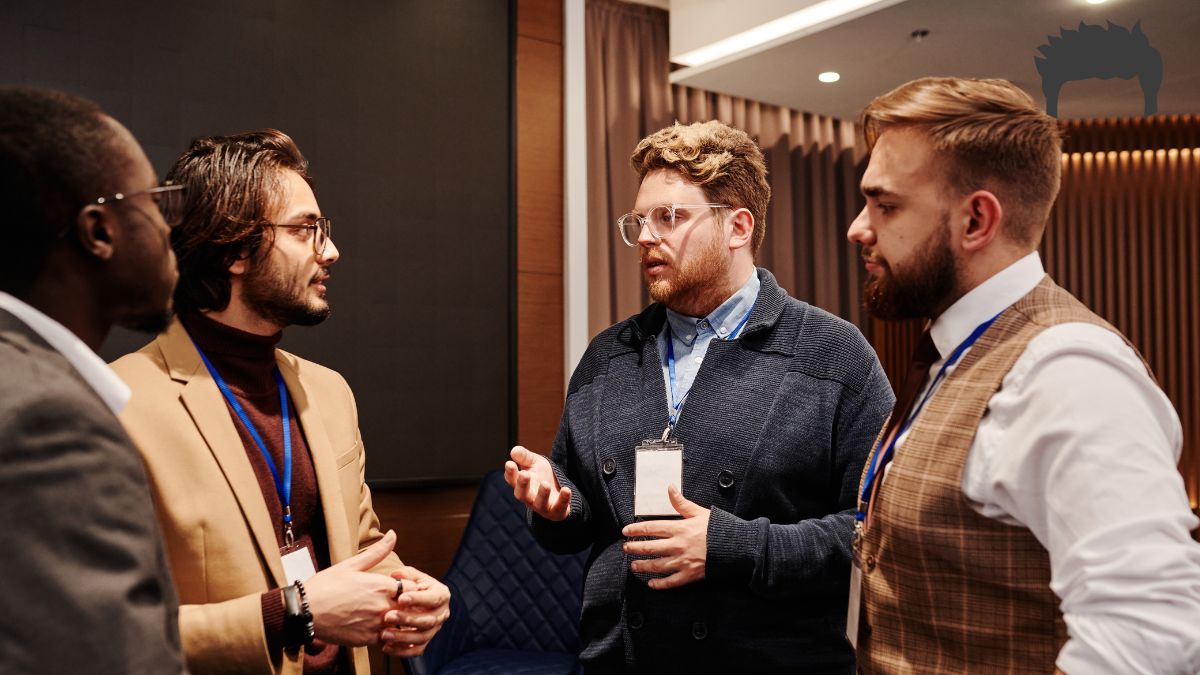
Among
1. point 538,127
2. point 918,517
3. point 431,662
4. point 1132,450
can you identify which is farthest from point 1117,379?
point 538,127

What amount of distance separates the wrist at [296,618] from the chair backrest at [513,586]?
1.78 metres

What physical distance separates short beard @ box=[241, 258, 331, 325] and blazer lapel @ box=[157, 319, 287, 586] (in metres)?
0.21

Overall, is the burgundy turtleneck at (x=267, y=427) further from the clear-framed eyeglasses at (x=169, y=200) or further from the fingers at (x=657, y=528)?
the clear-framed eyeglasses at (x=169, y=200)

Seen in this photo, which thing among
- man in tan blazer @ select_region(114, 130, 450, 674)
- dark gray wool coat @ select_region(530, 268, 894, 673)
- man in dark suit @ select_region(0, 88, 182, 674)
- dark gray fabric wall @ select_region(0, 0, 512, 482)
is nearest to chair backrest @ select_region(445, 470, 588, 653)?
dark gray fabric wall @ select_region(0, 0, 512, 482)

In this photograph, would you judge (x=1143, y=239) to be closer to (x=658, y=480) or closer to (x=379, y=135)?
(x=379, y=135)

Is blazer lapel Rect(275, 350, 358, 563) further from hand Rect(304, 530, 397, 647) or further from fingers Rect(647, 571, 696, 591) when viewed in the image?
fingers Rect(647, 571, 696, 591)

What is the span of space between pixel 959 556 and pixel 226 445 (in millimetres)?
1289

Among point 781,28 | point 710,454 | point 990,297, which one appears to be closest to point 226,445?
point 710,454

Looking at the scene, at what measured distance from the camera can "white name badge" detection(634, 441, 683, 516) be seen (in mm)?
1666

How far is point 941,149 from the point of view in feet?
4.50

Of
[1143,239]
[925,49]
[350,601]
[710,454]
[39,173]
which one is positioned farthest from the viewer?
[1143,239]

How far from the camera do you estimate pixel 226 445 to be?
1681 mm

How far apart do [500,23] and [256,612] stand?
282 centimetres

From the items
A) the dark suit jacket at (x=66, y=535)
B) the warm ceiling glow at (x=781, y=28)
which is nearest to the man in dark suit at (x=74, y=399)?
the dark suit jacket at (x=66, y=535)
